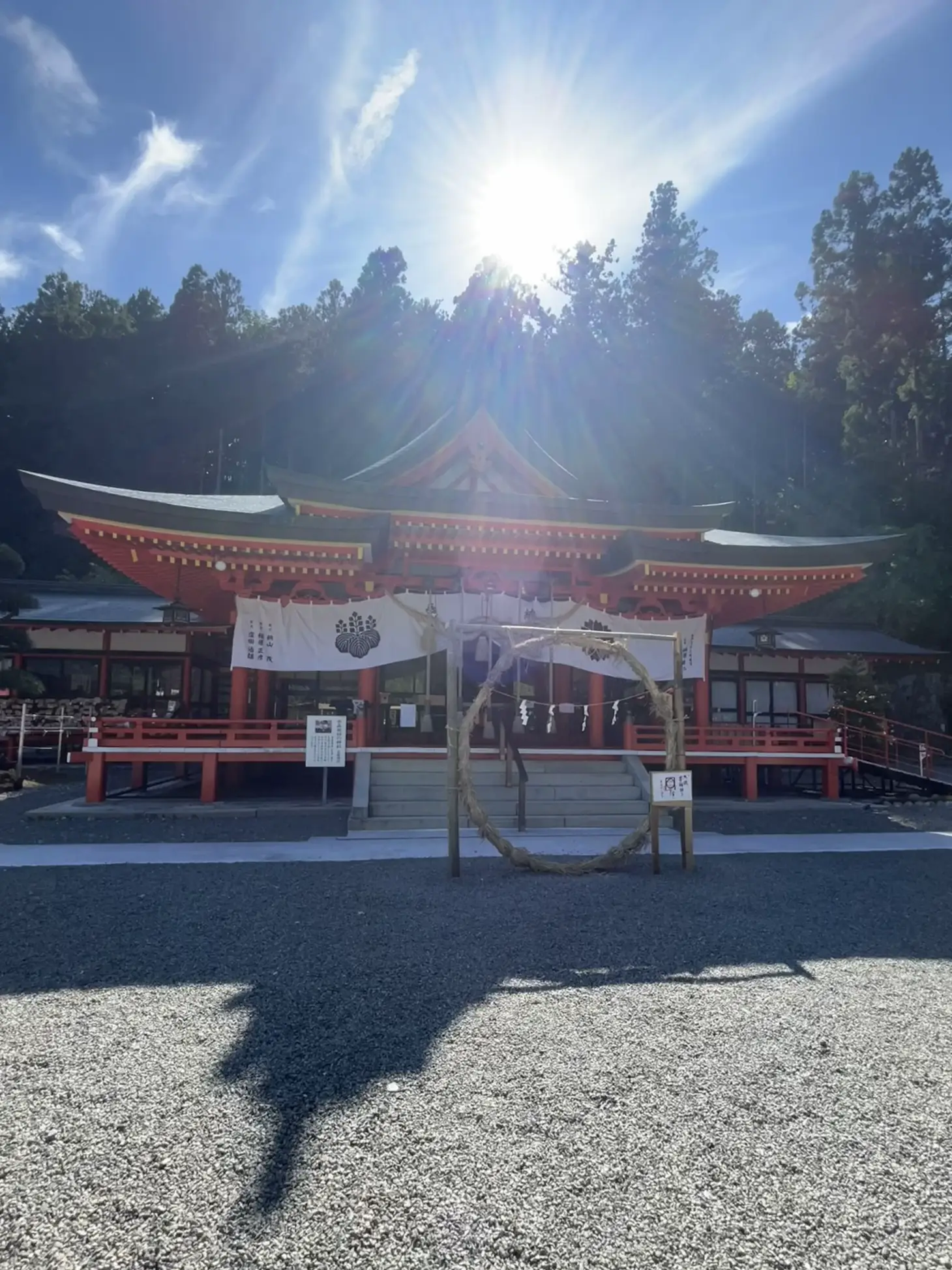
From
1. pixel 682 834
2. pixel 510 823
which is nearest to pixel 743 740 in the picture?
Answer: pixel 510 823

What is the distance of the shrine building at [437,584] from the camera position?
10.8 metres

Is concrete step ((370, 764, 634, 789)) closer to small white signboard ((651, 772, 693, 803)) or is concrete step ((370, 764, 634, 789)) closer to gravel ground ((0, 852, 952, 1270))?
small white signboard ((651, 772, 693, 803))

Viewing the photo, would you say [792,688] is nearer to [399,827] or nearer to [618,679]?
[618,679]

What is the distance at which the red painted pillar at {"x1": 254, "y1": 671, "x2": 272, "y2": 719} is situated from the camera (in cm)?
1248

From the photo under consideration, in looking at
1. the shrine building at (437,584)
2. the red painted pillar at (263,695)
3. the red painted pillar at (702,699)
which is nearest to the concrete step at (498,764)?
the shrine building at (437,584)

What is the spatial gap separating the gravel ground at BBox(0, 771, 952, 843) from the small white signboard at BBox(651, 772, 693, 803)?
10.6 ft

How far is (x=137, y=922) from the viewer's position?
5656 mm

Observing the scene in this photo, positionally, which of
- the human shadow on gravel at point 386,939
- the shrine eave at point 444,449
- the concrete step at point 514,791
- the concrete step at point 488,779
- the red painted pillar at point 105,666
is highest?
the shrine eave at point 444,449

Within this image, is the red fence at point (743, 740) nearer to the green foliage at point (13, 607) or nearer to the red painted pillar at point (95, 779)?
the red painted pillar at point (95, 779)

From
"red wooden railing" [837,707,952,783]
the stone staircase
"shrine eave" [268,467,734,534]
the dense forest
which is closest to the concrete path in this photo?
the stone staircase

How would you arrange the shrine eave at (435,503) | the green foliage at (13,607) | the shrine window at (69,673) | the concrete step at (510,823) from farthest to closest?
1. the shrine window at (69,673)
2. the green foliage at (13,607)
3. the shrine eave at (435,503)
4. the concrete step at (510,823)

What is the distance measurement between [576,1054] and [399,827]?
6.34 m

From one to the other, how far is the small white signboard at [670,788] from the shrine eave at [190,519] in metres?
5.67

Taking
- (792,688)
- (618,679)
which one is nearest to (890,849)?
(618,679)
